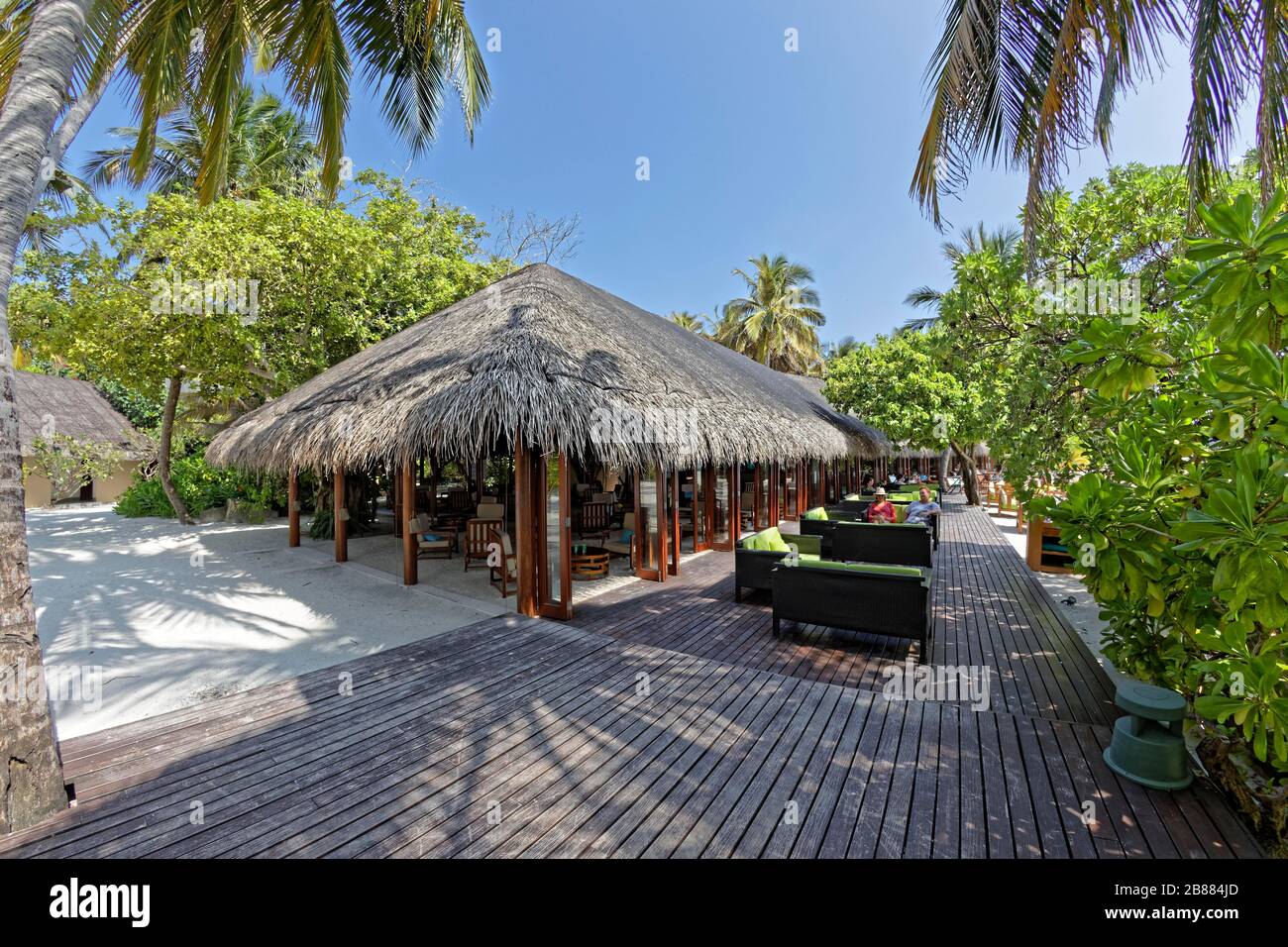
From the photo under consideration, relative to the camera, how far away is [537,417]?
5703 millimetres

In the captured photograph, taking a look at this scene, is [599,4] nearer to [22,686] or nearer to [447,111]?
[447,111]

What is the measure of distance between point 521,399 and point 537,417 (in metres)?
0.33

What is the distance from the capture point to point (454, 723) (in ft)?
12.1

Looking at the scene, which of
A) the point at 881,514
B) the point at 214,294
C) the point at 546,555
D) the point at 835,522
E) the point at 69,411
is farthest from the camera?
the point at 69,411

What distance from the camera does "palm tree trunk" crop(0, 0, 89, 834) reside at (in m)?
2.56

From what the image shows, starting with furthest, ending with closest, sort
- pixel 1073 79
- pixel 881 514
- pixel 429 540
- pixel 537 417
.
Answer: pixel 881 514 → pixel 429 540 → pixel 537 417 → pixel 1073 79

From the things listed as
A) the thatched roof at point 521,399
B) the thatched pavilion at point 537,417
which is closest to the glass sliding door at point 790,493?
the thatched pavilion at point 537,417

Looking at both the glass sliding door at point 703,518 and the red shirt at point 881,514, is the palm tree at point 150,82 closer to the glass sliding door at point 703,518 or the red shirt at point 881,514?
the glass sliding door at point 703,518

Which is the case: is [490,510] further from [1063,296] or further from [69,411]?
[69,411]

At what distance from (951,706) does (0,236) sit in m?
6.82

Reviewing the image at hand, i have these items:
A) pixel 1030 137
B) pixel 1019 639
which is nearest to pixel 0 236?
pixel 1030 137

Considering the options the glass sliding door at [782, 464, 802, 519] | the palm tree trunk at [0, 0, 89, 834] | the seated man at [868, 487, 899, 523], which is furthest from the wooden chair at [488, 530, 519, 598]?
the glass sliding door at [782, 464, 802, 519]

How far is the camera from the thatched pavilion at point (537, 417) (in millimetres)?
6020

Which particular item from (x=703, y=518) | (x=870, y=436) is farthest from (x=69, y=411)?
(x=870, y=436)
